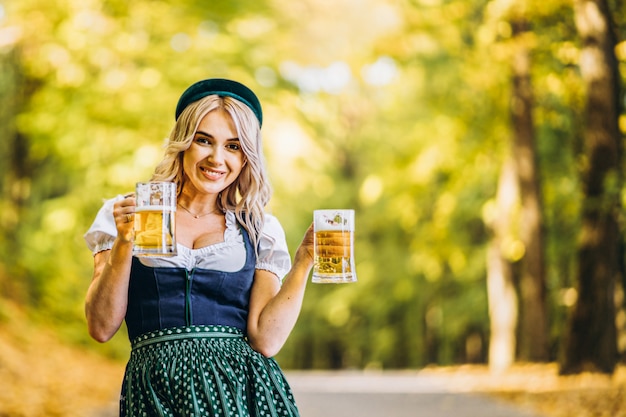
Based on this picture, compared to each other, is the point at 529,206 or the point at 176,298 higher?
the point at 529,206

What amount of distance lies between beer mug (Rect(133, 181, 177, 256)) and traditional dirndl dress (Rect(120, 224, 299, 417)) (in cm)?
22

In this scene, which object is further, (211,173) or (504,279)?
(504,279)

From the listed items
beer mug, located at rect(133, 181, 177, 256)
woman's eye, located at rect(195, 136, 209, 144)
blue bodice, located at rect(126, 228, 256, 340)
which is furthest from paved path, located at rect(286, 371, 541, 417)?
beer mug, located at rect(133, 181, 177, 256)

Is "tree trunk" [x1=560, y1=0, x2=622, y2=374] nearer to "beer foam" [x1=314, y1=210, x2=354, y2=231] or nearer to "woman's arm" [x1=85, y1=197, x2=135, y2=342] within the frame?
"beer foam" [x1=314, y1=210, x2=354, y2=231]

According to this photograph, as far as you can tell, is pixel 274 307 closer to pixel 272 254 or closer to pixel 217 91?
pixel 272 254

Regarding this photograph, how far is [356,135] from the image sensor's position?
3381cm

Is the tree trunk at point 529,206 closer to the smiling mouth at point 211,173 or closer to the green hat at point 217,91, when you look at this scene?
the green hat at point 217,91

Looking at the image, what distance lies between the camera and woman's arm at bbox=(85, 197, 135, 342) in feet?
10.2

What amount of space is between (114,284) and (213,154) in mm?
523

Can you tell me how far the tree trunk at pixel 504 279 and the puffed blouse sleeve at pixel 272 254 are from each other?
50.2ft

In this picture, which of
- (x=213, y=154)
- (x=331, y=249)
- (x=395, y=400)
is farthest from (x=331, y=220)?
(x=395, y=400)

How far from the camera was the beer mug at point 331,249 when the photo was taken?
136 inches

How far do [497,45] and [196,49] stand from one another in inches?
181

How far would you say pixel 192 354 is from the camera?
3.29 metres
